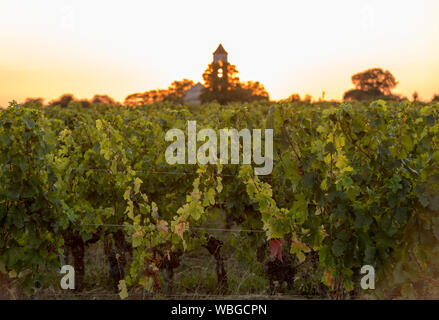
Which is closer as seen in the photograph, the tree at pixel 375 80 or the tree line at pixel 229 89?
the tree line at pixel 229 89

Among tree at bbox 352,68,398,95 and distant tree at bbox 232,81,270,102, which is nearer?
distant tree at bbox 232,81,270,102

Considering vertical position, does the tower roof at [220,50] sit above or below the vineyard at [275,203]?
above

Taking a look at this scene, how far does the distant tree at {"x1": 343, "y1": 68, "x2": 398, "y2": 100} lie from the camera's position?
70.9m

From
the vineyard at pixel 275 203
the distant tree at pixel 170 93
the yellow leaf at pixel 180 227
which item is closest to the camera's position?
the vineyard at pixel 275 203

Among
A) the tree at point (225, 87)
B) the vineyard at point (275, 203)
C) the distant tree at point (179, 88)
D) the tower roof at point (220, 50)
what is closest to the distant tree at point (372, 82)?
the tower roof at point (220, 50)

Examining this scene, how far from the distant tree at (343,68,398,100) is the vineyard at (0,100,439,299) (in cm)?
6735

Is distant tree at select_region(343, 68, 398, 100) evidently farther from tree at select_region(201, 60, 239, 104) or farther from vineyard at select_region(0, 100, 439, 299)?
vineyard at select_region(0, 100, 439, 299)

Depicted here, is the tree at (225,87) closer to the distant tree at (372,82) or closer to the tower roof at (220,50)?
the tower roof at (220,50)

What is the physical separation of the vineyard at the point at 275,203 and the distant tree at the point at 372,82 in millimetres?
67351

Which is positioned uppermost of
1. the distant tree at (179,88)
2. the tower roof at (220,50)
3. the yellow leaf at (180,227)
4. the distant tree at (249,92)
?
the tower roof at (220,50)

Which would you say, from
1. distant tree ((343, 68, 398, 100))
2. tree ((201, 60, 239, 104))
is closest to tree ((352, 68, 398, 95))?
distant tree ((343, 68, 398, 100))

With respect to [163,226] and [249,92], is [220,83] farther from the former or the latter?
[163,226]

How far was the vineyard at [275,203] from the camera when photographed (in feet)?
11.6
